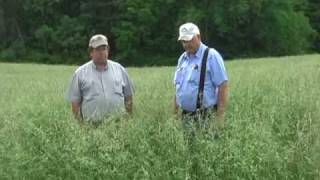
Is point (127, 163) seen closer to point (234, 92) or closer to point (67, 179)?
point (67, 179)

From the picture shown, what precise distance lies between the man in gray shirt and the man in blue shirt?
0.74 metres

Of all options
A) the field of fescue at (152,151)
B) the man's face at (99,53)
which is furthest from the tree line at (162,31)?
the field of fescue at (152,151)

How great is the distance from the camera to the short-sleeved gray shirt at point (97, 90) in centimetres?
744

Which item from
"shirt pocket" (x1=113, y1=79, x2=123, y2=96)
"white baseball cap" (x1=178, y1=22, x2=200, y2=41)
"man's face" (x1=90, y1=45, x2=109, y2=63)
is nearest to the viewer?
"white baseball cap" (x1=178, y1=22, x2=200, y2=41)

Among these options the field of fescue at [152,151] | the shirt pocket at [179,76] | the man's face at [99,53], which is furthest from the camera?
the man's face at [99,53]

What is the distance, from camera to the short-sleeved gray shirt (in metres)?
7.44

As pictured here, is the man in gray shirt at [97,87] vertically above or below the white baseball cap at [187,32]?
below

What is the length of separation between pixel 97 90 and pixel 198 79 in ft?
3.69

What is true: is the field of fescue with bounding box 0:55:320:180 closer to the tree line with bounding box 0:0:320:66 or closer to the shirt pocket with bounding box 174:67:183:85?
the shirt pocket with bounding box 174:67:183:85

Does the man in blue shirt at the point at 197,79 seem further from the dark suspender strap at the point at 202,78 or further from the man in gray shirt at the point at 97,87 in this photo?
the man in gray shirt at the point at 97,87

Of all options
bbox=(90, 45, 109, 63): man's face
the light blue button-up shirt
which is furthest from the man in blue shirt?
bbox=(90, 45, 109, 63): man's face

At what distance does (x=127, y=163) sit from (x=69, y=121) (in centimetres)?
85

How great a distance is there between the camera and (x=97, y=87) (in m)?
7.46

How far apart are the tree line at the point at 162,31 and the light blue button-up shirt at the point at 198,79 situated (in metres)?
53.5
